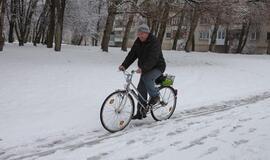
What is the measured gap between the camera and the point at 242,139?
738 centimetres

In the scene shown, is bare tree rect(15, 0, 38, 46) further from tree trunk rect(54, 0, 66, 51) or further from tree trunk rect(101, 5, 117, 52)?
tree trunk rect(54, 0, 66, 51)

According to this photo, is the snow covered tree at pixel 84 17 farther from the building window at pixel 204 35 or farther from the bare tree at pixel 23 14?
the building window at pixel 204 35

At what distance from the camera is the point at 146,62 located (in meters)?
8.08

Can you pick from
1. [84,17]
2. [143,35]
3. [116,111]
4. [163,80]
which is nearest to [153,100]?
[163,80]

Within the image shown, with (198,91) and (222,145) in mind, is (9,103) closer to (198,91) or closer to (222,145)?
(222,145)

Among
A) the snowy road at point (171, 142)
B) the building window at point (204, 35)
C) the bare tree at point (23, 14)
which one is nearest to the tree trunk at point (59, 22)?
the bare tree at point (23, 14)

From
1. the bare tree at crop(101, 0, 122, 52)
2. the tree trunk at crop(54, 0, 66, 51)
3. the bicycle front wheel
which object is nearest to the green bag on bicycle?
the bicycle front wheel

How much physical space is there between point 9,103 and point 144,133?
12.5 ft

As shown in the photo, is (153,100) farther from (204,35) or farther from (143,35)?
(204,35)

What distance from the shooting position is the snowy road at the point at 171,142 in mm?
6324

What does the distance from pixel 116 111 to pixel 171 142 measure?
134 centimetres

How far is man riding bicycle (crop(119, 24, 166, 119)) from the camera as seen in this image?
318 inches

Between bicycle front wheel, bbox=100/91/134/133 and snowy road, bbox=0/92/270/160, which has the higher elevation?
bicycle front wheel, bbox=100/91/134/133

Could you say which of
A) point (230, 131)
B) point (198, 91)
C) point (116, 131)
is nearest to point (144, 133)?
point (116, 131)
